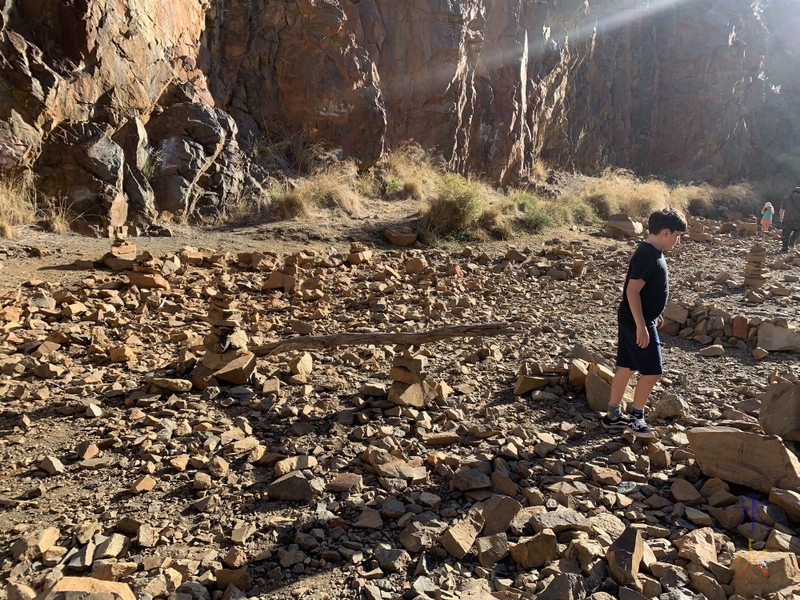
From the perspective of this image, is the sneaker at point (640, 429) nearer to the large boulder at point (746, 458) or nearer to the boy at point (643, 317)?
the boy at point (643, 317)

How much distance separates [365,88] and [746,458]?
1065 cm

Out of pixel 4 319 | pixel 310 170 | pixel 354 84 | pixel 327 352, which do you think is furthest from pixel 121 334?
pixel 354 84

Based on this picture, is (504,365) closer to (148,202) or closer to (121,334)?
(121,334)

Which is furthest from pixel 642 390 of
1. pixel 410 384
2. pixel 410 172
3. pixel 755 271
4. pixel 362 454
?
pixel 410 172

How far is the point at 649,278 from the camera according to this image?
3420mm

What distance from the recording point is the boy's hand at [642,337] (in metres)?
3.33

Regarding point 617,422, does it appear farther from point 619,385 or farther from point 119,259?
point 119,259

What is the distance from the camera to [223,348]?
3938 millimetres

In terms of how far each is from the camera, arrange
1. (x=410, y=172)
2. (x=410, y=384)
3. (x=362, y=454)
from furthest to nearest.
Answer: (x=410, y=172)
(x=410, y=384)
(x=362, y=454)

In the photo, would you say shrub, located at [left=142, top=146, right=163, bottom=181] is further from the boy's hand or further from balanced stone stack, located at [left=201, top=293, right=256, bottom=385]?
the boy's hand

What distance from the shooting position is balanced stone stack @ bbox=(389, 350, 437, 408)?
364cm

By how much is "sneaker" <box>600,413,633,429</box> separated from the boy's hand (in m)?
0.51

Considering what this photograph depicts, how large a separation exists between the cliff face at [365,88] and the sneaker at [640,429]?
6.41 m

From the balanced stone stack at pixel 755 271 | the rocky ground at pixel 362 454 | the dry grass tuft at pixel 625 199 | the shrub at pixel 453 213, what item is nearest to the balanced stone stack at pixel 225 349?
the rocky ground at pixel 362 454
